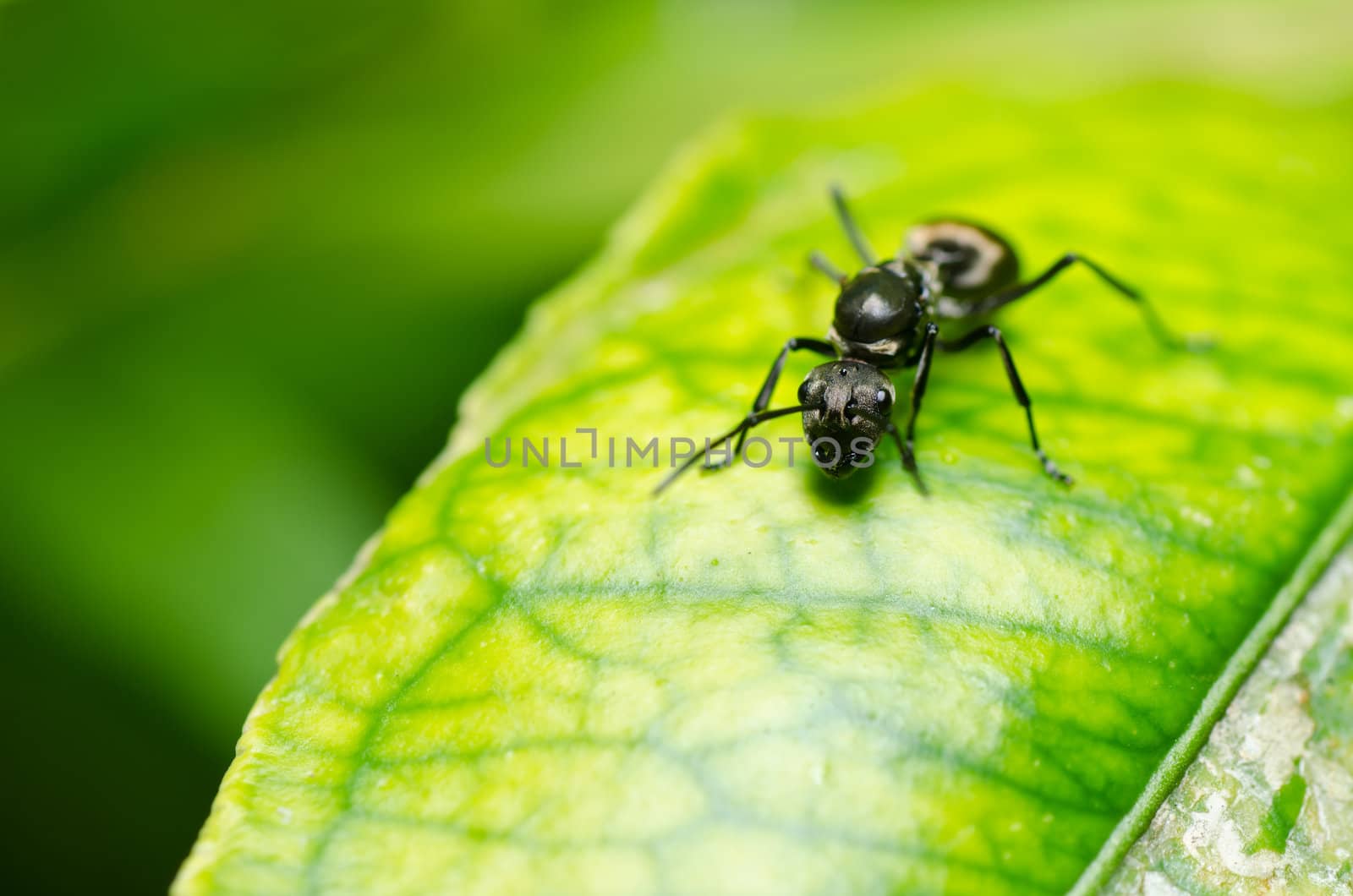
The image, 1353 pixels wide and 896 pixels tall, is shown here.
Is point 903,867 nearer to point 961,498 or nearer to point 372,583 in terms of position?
point 961,498

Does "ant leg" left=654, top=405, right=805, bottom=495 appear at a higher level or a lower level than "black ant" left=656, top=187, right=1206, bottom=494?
higher

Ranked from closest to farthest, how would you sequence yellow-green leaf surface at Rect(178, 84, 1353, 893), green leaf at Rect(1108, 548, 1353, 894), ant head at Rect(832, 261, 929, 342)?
yellow-green leaf surface at Rect(178, 84, 1353, 893) → green leaf at Rect(1108, 548, 1353, 894) → ant head at Rect(832, 261, 929, 342)

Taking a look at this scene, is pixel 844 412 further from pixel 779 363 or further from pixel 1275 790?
pixel 1275 790

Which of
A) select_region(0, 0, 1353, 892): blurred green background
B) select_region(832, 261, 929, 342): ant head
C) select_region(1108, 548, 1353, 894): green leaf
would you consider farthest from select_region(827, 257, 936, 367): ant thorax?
select_region(1108, 548, 1353, 894): green leaf

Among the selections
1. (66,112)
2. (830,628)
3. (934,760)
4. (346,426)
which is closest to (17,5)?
(66,112)

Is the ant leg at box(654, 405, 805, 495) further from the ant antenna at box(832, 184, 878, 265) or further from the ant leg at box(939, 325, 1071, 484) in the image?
the ant antenna at box(832, 184, 878, 265)

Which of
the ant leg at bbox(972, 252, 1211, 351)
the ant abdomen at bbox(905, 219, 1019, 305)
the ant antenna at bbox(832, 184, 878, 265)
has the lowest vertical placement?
the ant leg at bbox(972, 252, 1211, 351)

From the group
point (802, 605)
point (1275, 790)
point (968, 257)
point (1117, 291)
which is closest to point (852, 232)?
point (968, 257)

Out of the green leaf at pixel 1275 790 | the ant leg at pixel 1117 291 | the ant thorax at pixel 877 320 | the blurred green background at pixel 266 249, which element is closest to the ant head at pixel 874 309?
the ant thorax at pixel 877 320
